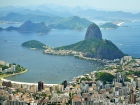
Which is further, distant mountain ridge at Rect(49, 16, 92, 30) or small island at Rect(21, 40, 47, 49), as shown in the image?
distant mountain ridge at Rect(49, 16, 92, 30)

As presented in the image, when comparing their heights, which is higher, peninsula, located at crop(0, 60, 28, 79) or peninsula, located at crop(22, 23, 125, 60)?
peninsula, located at crop(22, 23, 125, 60)

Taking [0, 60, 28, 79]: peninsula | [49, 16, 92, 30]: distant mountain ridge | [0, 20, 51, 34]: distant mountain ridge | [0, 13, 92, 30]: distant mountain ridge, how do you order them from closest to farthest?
[0, 60, 28, 79]: peninsula, [0, 20, 51, 34]: distant mountain ridge, [49, 16, 92, 30]: distant mountain ridge, [0, 13, 92, 30]: distant mountain ridge

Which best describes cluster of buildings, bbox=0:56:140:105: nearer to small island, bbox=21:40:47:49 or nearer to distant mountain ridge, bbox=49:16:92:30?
small island, bbox=21:40:47:49

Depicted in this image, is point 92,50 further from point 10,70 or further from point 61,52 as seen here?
point 10,70

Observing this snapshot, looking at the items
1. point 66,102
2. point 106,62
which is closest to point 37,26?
point 106,62

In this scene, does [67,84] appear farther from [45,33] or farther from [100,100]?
[45,33]

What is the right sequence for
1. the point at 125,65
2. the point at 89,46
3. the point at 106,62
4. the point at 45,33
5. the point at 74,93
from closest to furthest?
the point at 74,93 → the point at 125,65 → the point at 106,62 → the point at 89,46 → the point at 45,33

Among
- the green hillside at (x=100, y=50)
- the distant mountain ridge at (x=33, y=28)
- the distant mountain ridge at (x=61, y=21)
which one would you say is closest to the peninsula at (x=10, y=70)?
the green hillside at (x=100, y=50)

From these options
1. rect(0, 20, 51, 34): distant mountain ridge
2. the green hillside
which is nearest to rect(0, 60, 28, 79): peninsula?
the green hillside
